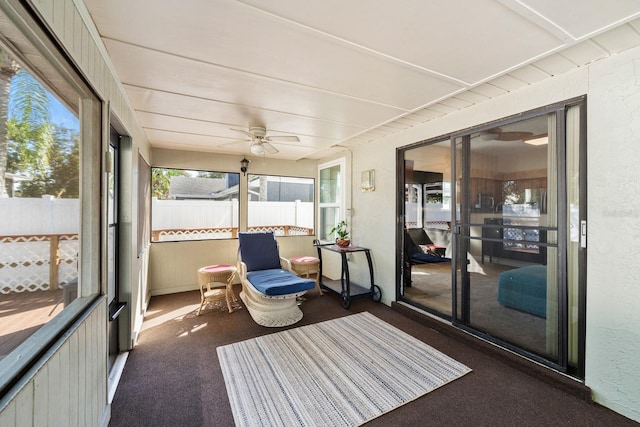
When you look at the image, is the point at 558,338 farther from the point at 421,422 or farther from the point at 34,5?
the point at 34,5

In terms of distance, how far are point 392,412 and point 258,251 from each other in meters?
2.73

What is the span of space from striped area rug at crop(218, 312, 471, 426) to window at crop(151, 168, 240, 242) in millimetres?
2595

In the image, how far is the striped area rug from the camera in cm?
180

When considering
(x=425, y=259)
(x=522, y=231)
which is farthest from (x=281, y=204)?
(x=522, y=231)

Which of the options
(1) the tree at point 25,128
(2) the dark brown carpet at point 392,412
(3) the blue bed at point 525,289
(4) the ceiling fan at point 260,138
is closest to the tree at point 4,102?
(1) the tree at point 25,128

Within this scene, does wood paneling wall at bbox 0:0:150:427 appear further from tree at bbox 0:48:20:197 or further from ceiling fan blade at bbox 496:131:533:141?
ceiling fan blade at bbox 496:131:533:141

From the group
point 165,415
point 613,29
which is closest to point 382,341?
point 165,415

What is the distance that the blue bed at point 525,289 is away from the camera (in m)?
2.27

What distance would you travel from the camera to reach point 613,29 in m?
1.56

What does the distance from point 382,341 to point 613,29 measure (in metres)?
2.89

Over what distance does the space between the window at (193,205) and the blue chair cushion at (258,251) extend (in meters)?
0.97

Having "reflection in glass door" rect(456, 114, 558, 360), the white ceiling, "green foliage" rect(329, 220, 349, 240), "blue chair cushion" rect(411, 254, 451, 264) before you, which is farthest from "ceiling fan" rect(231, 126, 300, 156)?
"blue chair cushion" rect(411, 254, 451, 264)

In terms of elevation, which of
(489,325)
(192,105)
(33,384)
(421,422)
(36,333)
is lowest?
(421,422)

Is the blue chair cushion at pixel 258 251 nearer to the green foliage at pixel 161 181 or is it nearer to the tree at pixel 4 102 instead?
the green foliage at pixel 161 181
